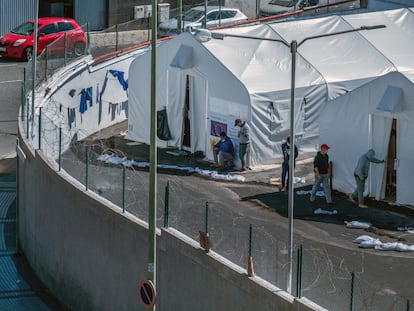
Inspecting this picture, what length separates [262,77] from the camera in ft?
106

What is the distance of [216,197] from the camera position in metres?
28.7

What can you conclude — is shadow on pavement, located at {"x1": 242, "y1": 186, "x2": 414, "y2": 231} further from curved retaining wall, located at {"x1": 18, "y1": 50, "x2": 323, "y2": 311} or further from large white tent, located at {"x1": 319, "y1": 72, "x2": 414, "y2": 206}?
curved retaining wall, located at {"x1": 18, "y1": 50, "x2": 323, "y2": 311}

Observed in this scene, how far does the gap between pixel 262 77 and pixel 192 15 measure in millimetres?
11219

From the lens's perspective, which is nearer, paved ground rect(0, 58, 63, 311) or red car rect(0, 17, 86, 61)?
paved ground rect(0, 58, 63, 311)

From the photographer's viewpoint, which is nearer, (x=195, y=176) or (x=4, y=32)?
(x=195, y=176)

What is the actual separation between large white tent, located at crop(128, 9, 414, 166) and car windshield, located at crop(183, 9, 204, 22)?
7639 mm

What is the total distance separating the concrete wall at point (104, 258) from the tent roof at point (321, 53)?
6.64m

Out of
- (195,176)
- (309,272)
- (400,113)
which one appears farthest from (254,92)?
(309,272)

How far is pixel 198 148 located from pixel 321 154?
6.47m

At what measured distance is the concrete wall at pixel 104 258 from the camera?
20.8m

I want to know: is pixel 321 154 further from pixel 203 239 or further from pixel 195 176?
pixel 203 239

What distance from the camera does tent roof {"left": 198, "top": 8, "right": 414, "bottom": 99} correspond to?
32.7 m

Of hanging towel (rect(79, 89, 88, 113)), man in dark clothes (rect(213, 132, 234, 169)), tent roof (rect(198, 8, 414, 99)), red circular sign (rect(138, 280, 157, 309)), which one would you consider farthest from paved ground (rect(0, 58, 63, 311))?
red circular sign (rect(138, 280, 157, 309))

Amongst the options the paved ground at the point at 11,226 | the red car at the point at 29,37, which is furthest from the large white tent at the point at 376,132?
the red car at the point at 29,37
